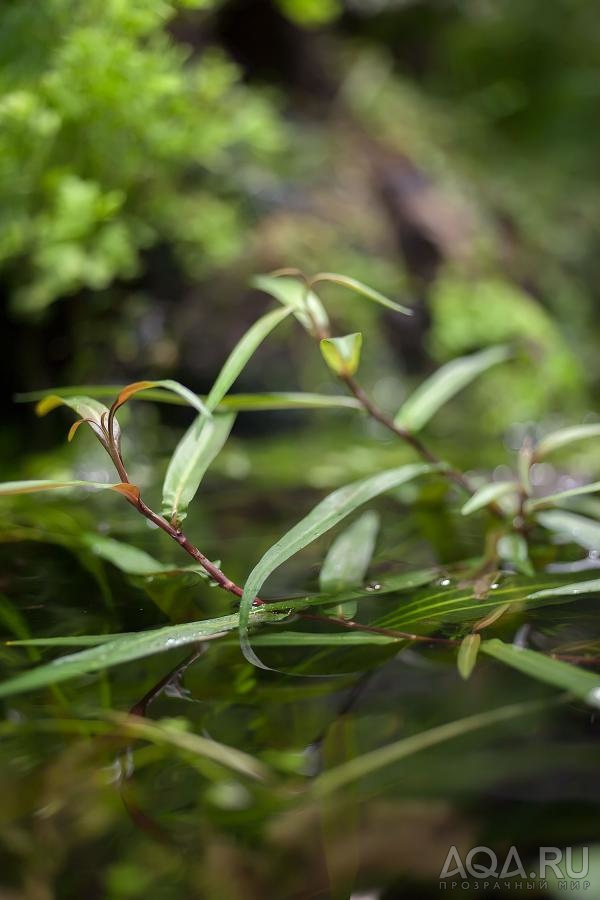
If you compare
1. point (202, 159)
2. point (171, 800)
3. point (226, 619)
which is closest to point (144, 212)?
point (202, 159)

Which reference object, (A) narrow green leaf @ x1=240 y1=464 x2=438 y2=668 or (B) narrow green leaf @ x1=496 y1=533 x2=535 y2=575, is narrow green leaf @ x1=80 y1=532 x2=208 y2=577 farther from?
(B) narrow green leaf @ x1=496 y1=533 x2=535 y2=575

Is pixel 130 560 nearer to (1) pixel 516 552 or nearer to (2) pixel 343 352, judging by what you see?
(2) pixel 343 352

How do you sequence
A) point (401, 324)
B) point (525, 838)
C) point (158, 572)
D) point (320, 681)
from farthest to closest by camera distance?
1. point (401, 324)
2. point (158, 572)
3. point (320, 681)
4. point (525, 838)

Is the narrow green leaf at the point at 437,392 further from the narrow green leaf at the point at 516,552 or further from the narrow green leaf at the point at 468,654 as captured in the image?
the narrow green leaf at the point at 468,654

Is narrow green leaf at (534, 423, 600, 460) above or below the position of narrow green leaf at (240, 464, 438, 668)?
below

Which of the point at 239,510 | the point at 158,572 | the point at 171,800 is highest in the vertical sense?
the point at 171,800

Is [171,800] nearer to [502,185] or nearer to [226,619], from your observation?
[226,619]

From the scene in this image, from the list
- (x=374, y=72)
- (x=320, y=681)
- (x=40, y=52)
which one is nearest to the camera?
(x=320, y=681)

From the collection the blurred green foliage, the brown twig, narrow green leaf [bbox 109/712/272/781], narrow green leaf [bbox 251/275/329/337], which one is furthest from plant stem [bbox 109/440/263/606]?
the blurred green foliage
